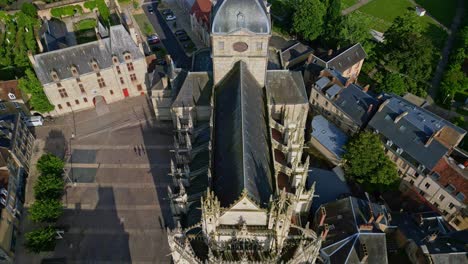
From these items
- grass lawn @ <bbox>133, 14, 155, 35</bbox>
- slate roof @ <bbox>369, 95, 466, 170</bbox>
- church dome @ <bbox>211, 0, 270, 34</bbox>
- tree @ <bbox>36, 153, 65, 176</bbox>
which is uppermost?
church dome @ <bbox>211, 0, 270, 34</bbox>

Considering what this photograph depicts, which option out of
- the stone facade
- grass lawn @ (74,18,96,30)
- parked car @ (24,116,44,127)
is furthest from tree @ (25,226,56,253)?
grass lawn @ (74,18,96,30)

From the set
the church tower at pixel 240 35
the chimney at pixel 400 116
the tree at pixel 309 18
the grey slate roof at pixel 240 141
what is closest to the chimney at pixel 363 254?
the grey slate roof at pixel 240 141

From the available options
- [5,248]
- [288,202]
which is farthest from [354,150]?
[5,248]

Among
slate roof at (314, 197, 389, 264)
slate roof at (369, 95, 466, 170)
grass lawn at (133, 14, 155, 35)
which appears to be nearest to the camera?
slate roof at (314, 197, 389, 264)

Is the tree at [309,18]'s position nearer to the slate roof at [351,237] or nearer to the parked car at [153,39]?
the parked car at [153,39]

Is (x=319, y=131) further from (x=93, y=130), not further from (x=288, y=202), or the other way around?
(x=93, y=130)

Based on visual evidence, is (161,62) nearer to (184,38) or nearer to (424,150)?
(184,38)

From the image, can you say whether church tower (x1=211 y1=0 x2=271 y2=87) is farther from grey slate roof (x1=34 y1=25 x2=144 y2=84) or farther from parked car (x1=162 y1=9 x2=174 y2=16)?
parked car (x1=162 y1=9 x2=174 y2=16)
